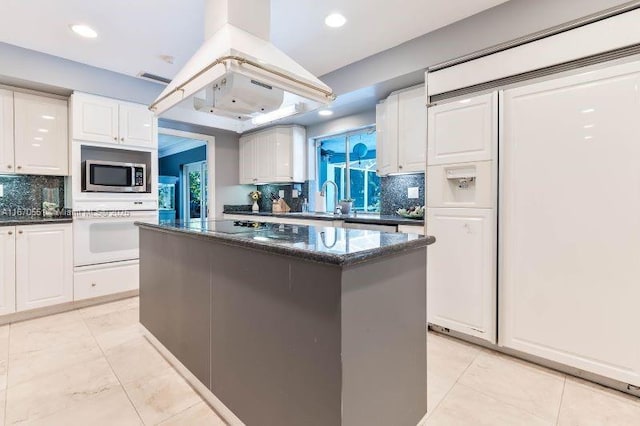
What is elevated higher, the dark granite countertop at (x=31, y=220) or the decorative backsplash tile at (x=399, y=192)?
the decorative backsplash tile at (x=399, y=192)

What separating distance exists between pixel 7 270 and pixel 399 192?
12.9 ft

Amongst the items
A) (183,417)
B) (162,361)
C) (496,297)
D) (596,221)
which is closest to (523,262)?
(496,297)

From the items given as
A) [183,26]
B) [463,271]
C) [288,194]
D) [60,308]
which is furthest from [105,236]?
[463,271]

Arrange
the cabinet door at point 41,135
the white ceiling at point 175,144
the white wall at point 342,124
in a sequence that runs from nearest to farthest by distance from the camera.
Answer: the cabinet door at point 41,135, the white wall at point 342,124, the white ceiling at point 175,144

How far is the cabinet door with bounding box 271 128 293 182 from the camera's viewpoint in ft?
15.1

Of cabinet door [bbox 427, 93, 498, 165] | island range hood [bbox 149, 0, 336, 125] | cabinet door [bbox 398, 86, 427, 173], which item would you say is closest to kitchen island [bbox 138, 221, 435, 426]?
island range hood [bbox 149, 0, 336, 125]

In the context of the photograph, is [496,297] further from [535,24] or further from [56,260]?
[56,260]

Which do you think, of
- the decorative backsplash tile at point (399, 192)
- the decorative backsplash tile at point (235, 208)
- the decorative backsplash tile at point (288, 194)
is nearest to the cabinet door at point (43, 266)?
the decorative backsplash tile at point (235, 208)

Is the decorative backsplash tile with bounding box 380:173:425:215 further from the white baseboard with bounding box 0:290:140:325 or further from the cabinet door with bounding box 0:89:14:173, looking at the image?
the cabinet door with bounding box 0:89:14:173

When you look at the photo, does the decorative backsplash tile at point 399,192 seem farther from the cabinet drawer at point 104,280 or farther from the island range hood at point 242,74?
the cabinet drawer at point 104,280

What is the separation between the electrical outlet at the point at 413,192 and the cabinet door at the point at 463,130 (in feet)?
2.99

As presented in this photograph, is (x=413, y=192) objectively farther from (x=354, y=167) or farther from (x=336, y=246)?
(x=336, y=246)

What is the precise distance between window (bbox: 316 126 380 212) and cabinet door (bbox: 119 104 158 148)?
7.37 ft

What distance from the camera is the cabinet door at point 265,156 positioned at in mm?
4658
